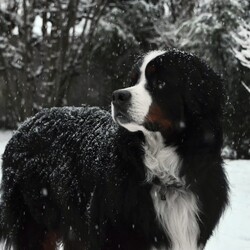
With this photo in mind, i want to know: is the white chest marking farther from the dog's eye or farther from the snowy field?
the snowy field

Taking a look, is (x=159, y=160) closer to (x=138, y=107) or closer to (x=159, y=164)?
(x=159, y=164)

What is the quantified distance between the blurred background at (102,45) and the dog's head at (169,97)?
19.4ft

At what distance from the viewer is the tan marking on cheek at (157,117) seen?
10.1 feet

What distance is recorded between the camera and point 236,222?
6.34 m

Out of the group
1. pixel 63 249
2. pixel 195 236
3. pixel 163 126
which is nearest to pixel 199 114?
pixel 163 126

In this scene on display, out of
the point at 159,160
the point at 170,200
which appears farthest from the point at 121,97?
the point at 170,200

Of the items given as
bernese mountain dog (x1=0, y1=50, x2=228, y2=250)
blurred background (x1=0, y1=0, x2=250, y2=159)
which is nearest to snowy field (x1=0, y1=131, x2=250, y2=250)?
bernese mountain dog (x1=0, y1=50, x2=228, y2=250)

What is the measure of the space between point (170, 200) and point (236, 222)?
133 inches

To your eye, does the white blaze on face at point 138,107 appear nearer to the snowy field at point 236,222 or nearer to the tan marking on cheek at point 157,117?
the tan marking on cheek at point 157,117

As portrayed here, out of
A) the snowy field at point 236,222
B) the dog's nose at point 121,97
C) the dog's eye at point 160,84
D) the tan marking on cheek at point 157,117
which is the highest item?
the dog's eye at point 160,84

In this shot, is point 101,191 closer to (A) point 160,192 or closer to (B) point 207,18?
(A) point 160,192

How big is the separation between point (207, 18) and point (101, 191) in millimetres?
10330

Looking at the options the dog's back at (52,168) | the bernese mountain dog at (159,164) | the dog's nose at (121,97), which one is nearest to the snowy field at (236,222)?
the dog's back at (52,168)

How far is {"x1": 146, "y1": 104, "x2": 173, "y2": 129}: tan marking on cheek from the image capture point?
3.08 meters
